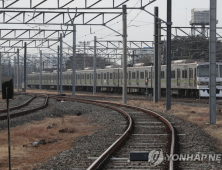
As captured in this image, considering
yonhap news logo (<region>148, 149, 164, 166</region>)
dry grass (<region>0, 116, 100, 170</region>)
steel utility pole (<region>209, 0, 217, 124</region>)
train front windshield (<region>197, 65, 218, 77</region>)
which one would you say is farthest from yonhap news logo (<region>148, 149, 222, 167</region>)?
train front windshield (<region>197, 65, 218, 77</region>)

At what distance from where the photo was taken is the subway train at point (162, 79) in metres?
32.5

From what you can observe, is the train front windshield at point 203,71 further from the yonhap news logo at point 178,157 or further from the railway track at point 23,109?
the yonhap news logo at point 178,157

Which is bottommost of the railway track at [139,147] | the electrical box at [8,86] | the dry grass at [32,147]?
the dry grass at [32,147]

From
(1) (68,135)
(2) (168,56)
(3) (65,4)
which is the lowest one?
(1) (68,135)

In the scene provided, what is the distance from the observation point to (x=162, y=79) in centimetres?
3953

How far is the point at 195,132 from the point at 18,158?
18.5 ft

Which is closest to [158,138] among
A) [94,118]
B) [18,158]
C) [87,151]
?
[87,151]

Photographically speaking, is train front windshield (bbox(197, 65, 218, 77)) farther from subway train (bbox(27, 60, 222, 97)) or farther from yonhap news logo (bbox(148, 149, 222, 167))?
yonhap news logo (bbox(148, 149, 222, 167))

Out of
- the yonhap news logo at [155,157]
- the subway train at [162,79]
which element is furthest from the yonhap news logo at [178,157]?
the subway train at [162,79]

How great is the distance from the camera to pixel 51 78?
244ft

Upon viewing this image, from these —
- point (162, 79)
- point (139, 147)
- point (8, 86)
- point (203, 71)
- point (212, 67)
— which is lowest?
point (139, 147)

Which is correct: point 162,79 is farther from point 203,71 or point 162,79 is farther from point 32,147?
point 32,147

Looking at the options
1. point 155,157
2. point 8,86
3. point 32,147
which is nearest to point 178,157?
point 155,157

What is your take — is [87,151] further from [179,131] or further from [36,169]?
[179,131]
